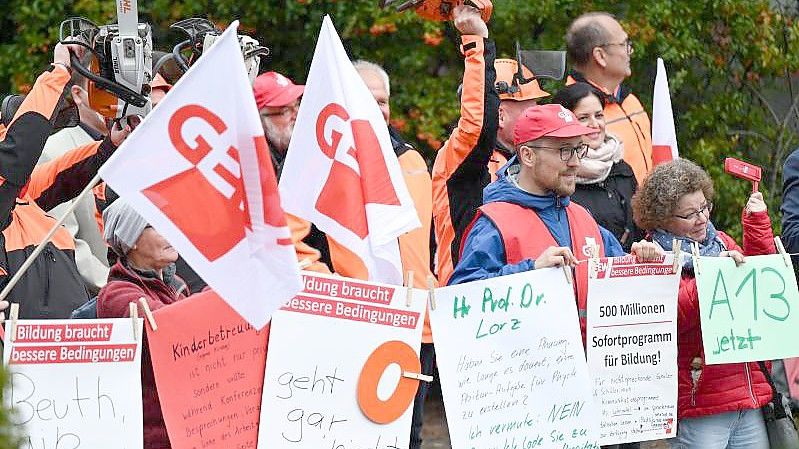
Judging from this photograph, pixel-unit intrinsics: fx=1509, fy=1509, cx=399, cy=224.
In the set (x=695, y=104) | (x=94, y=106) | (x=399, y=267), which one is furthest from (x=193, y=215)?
(x=695, y=104)

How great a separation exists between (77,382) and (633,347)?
2.04 meters

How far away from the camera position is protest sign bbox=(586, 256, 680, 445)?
5355 millimetres

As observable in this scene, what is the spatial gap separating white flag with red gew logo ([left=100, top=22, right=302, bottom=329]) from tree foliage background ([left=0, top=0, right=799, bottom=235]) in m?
4.90

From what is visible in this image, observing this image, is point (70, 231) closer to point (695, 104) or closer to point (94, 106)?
point (94, 106)

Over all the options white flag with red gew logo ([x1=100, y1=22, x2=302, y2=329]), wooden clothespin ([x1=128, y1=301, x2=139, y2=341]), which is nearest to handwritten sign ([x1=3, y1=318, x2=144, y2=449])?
wooden clothespin ([x1=128, y1=301, x2=139, y2=341])

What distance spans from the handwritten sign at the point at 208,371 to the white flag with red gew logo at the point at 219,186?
A: 31cm

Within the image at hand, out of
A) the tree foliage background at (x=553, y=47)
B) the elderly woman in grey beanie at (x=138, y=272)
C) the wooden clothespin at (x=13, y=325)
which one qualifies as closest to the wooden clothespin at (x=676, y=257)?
the elderly woman in grey beanie at (x=138, y=272)

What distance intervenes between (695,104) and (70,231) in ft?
16.0

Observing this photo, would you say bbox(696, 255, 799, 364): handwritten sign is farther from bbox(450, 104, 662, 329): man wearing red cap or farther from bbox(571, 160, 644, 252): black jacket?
bbox(571, 160, 644, 252): black jacket

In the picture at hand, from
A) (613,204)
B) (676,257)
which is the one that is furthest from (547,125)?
(613,204)

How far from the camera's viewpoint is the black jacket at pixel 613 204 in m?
6.42

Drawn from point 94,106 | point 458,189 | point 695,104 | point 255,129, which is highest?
point 255,129

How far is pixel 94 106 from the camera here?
584 centimetres

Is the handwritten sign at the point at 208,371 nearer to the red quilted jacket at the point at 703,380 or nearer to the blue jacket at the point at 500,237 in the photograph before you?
the blue jacket at the point at 500,237
